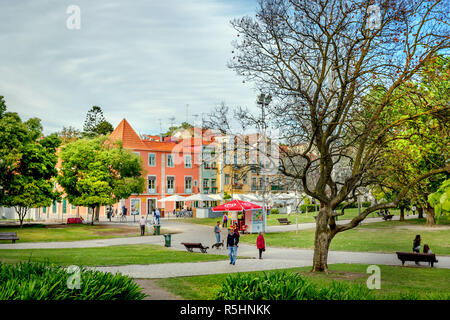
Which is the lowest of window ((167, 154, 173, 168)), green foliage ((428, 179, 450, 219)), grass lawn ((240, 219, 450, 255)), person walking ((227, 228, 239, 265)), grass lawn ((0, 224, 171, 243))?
grass lawn ((240, 219, 450, 255))

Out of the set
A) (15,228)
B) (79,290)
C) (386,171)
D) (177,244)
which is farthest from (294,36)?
(15,228)

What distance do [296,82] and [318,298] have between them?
10.4 meters

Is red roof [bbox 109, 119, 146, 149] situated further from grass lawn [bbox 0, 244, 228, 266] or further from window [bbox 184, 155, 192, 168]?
grass lawn [bbox 0, 244, 228, 266]

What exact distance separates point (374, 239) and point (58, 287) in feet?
88.5

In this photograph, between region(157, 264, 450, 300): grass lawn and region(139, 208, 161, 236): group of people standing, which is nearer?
region(157, 264, 450, 300): grass lawn

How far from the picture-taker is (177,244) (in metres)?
28.3

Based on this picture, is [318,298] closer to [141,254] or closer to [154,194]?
[141,254]

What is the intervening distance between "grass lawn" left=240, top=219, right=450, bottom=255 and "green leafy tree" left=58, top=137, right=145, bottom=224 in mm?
17205

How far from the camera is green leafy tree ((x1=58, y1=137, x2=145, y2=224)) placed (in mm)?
41531

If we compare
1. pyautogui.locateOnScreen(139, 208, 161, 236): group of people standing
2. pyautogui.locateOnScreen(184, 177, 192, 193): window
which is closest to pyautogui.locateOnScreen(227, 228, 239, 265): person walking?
pyautogui.locateOnScreen(139, 208, 161, 236): group of people standing

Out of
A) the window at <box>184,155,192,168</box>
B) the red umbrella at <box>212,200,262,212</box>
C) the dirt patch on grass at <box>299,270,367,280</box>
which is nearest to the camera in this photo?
the dirt patch on grass at <box>299,270,367,280</box>

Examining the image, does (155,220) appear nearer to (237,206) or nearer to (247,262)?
(237,206)

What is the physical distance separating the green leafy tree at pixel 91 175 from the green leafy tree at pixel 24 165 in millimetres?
2744

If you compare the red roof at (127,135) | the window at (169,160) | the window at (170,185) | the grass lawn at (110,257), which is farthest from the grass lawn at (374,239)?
the window at (169,160)
